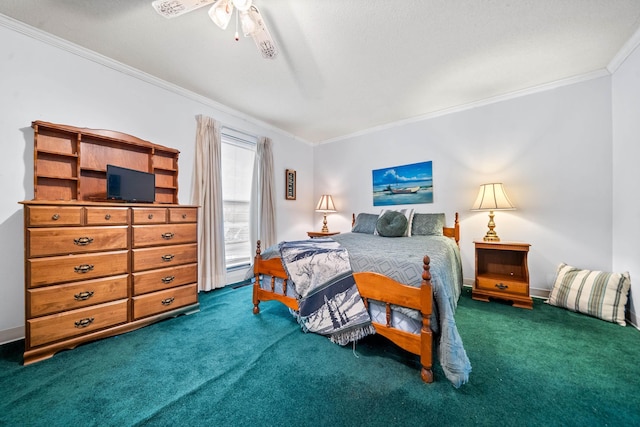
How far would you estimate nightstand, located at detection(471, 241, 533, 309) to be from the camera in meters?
2.43

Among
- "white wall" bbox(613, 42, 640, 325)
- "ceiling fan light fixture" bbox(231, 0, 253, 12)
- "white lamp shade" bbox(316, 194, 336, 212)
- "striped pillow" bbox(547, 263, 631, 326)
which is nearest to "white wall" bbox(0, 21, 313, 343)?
"ceiling fan light fixture" bbox(231, 0, 253, 12)

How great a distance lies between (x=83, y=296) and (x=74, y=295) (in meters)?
0.05

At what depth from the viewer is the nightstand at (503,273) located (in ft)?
7.97

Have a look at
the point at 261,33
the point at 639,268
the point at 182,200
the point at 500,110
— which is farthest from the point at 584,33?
the point at 182,200

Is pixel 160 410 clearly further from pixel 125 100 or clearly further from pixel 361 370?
pixel 125 100

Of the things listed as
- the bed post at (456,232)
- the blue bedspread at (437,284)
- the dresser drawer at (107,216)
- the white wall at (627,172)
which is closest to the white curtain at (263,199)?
the dresser drawer at (107,216)

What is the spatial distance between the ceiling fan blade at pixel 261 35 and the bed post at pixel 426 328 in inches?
72.4

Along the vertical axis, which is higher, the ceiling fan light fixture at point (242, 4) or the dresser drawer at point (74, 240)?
the ceiling fan light fixture at point (242, 4)

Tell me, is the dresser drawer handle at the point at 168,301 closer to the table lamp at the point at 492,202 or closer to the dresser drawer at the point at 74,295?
the dresser drawer at the point at 74,295

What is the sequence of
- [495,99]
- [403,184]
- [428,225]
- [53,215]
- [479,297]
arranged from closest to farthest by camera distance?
1. [53,215]
2. [479,297]
3. [495,99]
4. [428,225]
5. [403,184]

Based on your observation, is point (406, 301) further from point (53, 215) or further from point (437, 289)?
point (53, 215)

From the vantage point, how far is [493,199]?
2654 mm

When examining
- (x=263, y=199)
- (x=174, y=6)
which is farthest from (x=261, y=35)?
(x=263, y=199)

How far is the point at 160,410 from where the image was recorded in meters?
1.16
